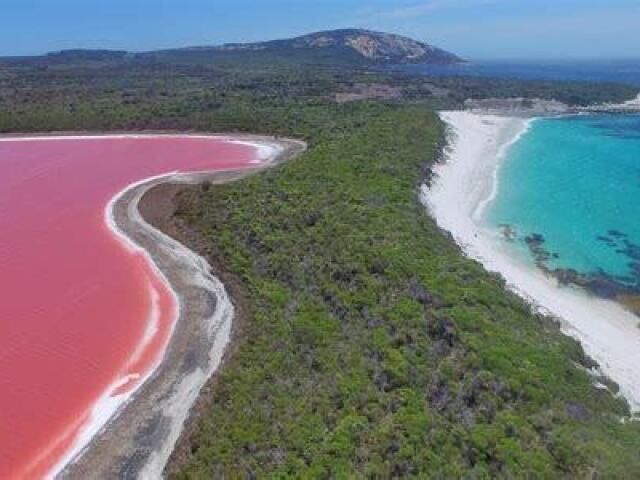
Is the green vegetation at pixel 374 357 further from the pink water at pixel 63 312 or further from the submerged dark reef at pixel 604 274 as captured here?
the submerged dark reef at pixel 604 274

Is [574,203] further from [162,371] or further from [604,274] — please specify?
[162,371]

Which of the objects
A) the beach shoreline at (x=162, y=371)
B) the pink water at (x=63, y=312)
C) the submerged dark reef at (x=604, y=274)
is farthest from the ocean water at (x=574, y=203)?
the pink water at (x=63, y=312)

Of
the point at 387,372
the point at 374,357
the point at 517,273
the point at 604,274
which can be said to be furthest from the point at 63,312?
the point at 604,274

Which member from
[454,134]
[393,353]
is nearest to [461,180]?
[454,134]

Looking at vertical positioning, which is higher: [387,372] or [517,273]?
[387,372]

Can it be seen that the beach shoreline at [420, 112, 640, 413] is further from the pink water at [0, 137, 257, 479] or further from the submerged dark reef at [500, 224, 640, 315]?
the pink water at [0, 137, 257, 479]

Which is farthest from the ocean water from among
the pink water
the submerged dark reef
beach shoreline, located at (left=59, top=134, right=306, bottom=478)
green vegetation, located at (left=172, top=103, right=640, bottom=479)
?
the pink water
